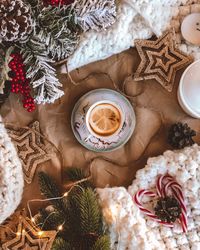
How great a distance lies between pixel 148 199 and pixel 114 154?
133mm

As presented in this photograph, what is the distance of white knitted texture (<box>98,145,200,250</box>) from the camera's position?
114cm

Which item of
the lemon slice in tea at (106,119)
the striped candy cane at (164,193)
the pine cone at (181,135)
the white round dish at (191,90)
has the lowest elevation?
the striped candy cane at (164,193)

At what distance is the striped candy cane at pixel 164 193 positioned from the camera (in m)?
1.17

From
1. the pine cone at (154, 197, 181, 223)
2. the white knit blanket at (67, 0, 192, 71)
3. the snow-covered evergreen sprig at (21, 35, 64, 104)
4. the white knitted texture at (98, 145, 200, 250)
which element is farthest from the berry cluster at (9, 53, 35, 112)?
the pine cone at (154, 197, 181, 223)

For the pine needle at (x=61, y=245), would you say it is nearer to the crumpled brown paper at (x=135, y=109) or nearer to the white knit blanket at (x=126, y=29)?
the crumpled brown paper at (x=135, y=109)

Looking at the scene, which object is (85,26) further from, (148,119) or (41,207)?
(41,207)

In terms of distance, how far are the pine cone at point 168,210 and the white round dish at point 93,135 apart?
17 centimetres

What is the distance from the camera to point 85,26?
3.71 ft

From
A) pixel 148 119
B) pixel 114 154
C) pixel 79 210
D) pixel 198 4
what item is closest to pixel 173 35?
pixel 198 4

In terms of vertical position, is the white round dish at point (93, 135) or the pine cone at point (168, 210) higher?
the white round dish at point (93, 135)

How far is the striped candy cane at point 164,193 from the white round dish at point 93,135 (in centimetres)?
12

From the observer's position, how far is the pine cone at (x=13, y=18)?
1.02 m

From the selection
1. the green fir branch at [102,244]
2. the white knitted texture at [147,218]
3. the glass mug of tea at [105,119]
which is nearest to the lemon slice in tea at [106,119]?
the glass mug of tea at [105,119]

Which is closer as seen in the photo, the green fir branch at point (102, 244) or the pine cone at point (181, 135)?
the green fir branch at point (102, 244)
